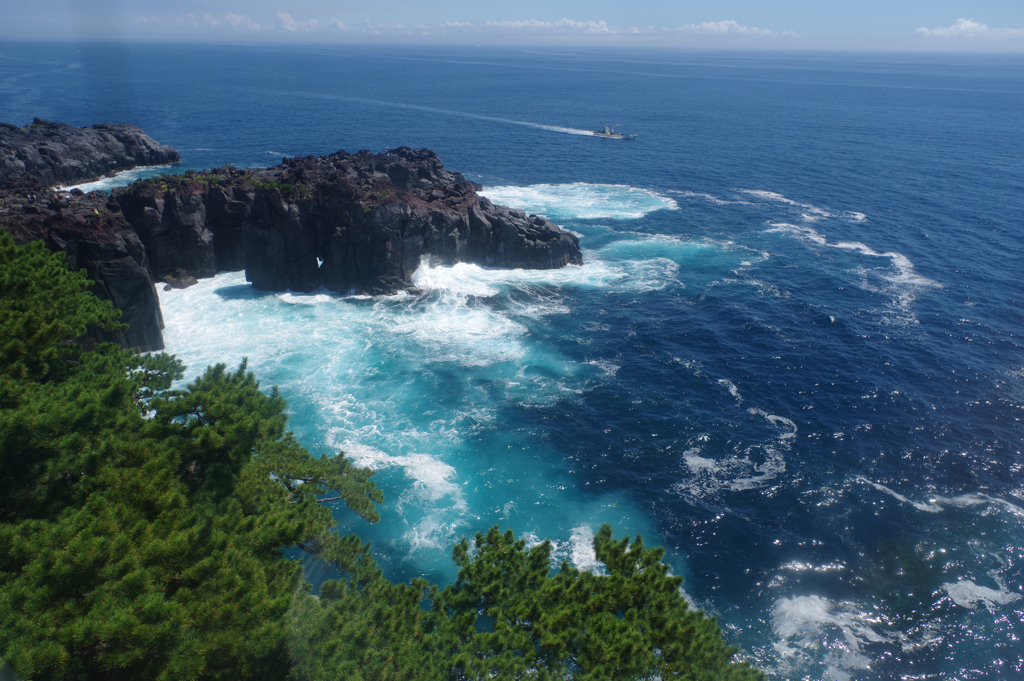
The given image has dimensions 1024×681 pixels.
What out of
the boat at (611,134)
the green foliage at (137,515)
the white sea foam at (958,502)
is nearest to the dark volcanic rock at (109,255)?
the green foliage at (137,515)

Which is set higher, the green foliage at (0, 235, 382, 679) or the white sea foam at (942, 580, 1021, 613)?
the green foliage at (0, 235, 382, 679)

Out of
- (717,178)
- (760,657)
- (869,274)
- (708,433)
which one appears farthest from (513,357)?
(717,178)

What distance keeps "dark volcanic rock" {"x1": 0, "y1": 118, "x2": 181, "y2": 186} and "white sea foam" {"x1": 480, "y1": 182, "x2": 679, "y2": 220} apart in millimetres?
89893

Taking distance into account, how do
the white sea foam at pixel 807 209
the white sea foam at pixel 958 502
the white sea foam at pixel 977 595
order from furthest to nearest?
1. the white sea foam at pixel 807 209
2. the white sea foam at pixel 958 502
3. the white sea foam at pixel 977 595

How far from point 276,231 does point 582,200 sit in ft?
229

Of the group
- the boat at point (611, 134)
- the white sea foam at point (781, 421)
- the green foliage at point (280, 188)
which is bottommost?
the white sea foam at point (781, 421)

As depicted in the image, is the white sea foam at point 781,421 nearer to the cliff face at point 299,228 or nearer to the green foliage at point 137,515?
the green foliage at point 137,515

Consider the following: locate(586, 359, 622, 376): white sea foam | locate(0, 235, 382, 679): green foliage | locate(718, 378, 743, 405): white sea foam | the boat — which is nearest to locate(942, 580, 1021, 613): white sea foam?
locate(718, 378, 743, 405): white sea foam

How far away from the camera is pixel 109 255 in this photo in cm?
6269

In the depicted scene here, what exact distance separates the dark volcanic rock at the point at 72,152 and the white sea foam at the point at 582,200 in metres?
89.9

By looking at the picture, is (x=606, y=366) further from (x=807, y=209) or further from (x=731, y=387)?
(x=807, y=209)

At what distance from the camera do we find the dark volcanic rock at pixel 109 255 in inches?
2435

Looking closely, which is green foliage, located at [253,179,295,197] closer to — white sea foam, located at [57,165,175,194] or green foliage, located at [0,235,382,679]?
green foliage, located at [0,235,382,679]

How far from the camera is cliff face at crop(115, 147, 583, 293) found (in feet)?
258
